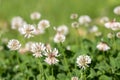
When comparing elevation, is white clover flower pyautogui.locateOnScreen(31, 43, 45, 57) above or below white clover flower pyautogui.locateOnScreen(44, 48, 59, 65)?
above

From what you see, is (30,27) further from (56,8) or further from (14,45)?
(56,8)

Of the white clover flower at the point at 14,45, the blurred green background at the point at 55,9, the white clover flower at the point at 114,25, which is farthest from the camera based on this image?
the blurred green background at the point at 55,9

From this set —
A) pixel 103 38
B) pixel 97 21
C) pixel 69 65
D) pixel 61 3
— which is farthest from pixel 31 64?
pixel 61 3

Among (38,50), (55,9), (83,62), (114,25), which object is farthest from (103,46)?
(55,9)

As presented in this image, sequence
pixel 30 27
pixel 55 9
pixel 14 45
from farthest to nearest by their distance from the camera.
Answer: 1. pixel 55 9
2. pixel 30 27
3. pixel 14 45

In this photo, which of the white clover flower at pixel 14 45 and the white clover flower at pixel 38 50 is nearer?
the white clover flower at pixel 38 50

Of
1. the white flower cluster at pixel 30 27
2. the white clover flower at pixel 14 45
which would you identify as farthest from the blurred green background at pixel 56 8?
the white clover flower at pixel 14 45

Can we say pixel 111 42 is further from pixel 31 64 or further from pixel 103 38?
pixel 31 64

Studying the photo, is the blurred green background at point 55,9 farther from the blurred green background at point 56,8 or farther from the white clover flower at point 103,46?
the white clover flower at point 103,46

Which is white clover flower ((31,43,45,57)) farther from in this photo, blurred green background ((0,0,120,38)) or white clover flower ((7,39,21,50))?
blurred green background ((0,0,120,38))

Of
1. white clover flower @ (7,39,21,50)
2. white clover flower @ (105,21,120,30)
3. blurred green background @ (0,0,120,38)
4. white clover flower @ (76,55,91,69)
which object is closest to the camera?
white clover flower @ (76,55,91,69)

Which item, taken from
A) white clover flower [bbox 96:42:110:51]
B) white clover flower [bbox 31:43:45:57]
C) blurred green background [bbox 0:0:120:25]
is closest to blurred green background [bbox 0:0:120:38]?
blurred green background [bbox 0:0:120:25]
